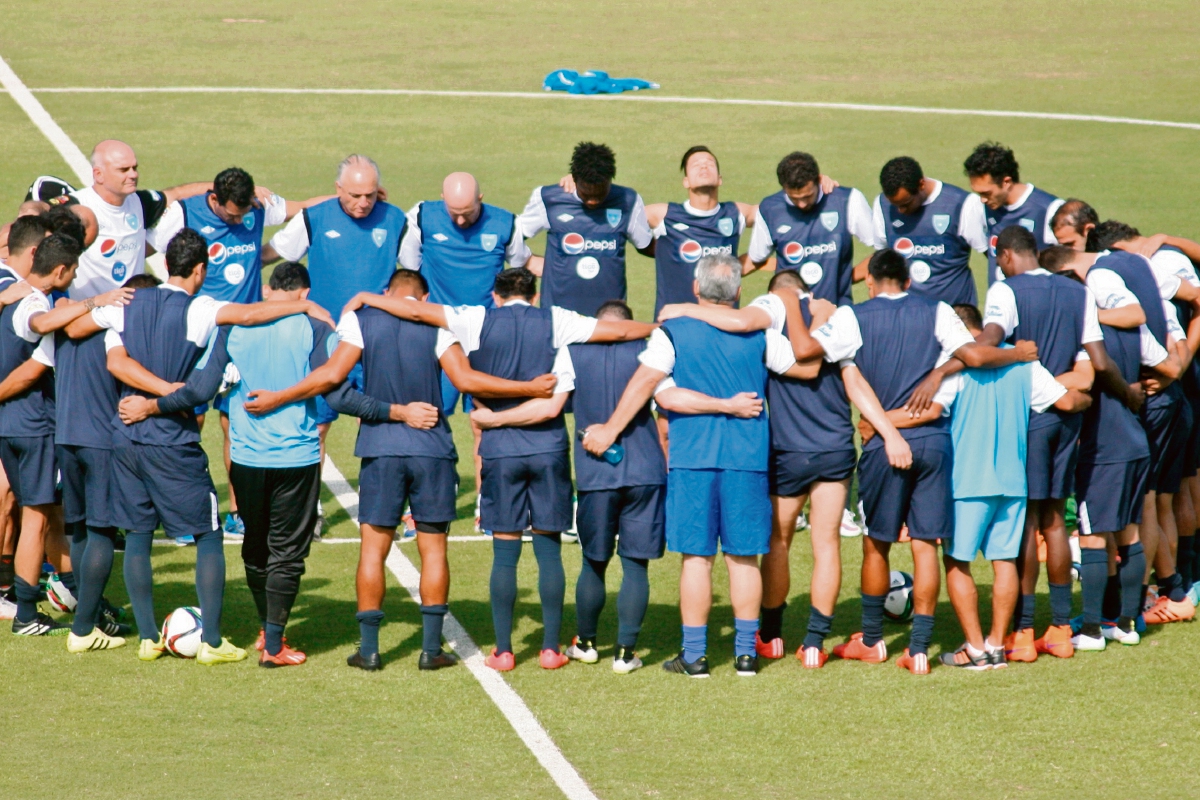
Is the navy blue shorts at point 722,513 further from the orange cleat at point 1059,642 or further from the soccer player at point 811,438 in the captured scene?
the orange cleat at point 1059,642

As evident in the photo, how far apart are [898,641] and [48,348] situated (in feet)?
17.3

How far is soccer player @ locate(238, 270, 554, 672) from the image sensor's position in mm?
8062

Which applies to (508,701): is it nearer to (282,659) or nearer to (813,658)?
(282,659)

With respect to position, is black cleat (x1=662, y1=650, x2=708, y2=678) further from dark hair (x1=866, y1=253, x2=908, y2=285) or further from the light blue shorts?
dark hair (x1=866, y1=253, x2=908, y2=285)

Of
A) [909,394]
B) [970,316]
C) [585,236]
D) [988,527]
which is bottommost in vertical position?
[988,527]

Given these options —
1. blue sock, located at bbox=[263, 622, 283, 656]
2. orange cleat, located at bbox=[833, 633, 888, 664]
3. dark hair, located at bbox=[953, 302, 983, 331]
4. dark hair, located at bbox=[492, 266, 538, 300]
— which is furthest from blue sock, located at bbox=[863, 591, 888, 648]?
blue sock, located at bbox=[263, 622, 283, 656]

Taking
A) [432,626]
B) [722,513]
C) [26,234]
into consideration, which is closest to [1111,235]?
[722,513]

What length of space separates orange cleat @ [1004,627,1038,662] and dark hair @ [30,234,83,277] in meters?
5.82

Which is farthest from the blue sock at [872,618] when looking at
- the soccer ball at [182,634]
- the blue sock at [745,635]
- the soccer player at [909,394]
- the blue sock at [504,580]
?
the soccer ball at [182,634]

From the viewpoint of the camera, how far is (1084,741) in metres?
7.31

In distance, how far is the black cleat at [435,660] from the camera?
8.33 m

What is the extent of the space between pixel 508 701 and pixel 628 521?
3.83 feet

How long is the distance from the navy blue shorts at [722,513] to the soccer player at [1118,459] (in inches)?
76.8

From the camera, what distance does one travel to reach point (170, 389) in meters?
8.07
